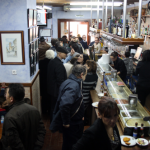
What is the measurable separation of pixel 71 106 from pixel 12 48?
1.88 meters

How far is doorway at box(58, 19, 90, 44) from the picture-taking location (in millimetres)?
14492

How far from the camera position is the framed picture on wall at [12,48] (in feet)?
13.9

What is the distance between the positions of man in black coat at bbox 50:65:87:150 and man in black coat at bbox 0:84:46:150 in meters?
0.58

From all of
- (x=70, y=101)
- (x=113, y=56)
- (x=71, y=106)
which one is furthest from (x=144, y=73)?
(x=70, y=101)

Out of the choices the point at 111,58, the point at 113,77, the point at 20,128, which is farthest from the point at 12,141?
the point at 111,58

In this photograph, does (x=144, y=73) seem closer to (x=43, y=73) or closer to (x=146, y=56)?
(x=146, y=56)

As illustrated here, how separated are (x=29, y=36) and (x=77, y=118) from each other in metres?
2.01

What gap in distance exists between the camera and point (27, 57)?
4.41 m

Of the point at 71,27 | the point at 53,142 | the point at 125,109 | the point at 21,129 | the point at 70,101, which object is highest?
the point at 71,27

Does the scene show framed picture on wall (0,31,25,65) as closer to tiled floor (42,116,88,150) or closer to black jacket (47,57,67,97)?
black jacket (47,57,67,97)

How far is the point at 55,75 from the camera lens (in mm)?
4738

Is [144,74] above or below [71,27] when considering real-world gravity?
below

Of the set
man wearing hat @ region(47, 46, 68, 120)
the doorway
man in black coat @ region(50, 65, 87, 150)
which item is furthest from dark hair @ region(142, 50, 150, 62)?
the doorway

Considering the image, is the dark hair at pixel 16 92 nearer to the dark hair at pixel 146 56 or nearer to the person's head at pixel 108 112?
the person's head at pixel 108 112
